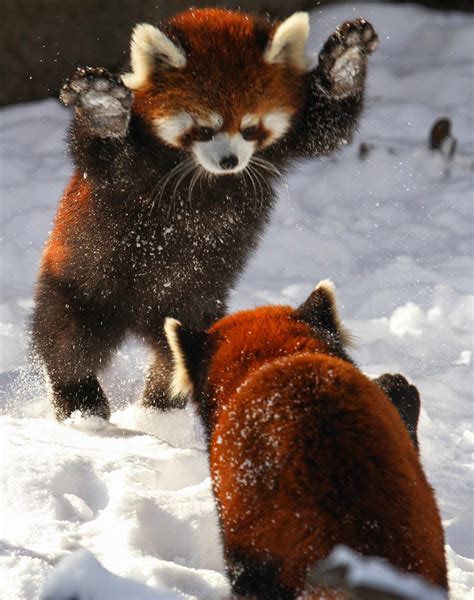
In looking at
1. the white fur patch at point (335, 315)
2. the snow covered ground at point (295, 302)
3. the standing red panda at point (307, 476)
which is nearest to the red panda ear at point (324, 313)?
the white fur patch at point (335, 315)

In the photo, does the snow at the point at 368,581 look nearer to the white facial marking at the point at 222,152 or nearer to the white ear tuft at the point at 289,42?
the white facial marking at the point at 222,152

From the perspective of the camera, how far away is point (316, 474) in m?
1.91

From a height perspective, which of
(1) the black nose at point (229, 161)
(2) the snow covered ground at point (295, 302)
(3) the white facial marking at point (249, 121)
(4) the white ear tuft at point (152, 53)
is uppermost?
(4) the white ear tuft at point (152, 53)

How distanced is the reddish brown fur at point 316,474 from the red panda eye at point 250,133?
3.68ft

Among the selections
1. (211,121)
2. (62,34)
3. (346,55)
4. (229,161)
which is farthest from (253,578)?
(62,34)

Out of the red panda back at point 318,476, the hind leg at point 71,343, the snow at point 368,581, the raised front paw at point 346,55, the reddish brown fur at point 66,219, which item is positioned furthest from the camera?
the hind leg at point 71,343

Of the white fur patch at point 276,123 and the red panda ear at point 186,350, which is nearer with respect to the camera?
the red panda ear at point 186,350

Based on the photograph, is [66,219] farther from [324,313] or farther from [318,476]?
[318,476]

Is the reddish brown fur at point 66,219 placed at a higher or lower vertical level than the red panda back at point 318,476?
lower

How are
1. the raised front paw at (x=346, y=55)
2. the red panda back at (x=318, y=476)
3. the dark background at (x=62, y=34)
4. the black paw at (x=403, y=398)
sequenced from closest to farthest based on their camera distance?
1. the red panda back at (x=318, y=476)
2. the black paw at (x=403, y=398)
3. the raised front paw at (x=346, y=55)
4. the dark background at (x=62, y=34)

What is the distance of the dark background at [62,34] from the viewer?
621 cm

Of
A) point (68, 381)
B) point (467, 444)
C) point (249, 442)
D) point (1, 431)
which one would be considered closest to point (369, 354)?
point (467, 444)

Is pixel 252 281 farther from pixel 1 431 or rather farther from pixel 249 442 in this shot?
pixel 249 442

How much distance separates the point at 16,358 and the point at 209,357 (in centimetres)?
203
